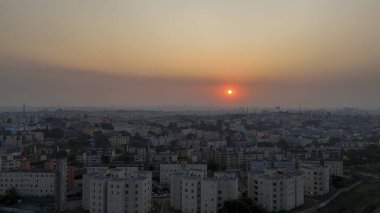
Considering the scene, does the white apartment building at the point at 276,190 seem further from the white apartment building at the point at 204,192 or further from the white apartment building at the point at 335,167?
the white apartment building at the point at 335,167

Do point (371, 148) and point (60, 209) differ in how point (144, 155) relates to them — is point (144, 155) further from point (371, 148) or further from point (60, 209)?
point (371, 148)

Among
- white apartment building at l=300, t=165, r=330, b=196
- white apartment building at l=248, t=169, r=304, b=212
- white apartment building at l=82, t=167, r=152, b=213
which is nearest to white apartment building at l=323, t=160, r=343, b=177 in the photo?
white apartment building at l=300, t=165, r=330, b=196

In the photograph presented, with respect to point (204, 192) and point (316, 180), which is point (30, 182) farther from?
point (316, 180)

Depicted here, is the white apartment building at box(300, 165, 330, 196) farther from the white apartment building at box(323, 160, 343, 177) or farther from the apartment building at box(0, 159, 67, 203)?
the apartment building at box(0, 159, 67, 203)

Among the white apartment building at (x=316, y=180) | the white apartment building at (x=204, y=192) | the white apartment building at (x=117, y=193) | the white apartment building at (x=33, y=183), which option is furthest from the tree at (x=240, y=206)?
the white apartment building at (x=33, y=183)

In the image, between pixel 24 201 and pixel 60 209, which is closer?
pixel 60 209

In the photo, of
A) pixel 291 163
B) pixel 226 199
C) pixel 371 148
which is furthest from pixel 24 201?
pixel 371 148
